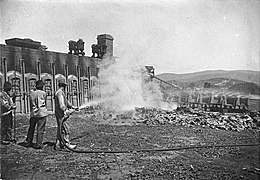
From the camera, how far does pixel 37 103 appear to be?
17.1 ft

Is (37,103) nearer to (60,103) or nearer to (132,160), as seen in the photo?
(60,103)

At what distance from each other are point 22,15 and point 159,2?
12.7 feet

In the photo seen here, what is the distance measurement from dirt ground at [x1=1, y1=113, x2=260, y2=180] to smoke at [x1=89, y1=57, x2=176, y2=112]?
8109 millimetres

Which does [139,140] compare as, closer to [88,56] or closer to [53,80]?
[53,80]

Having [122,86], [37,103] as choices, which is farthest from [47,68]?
[37,103]

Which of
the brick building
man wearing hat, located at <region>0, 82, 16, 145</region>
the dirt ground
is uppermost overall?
the brick building

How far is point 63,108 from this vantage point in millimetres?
5242

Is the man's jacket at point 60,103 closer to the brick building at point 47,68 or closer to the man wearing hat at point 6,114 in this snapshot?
the man wearing hat at point 6,114

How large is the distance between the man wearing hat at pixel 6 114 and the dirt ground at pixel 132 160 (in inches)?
16.6

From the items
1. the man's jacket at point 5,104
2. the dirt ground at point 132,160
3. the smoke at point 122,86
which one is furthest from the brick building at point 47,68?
the dirt ground at point 132,160

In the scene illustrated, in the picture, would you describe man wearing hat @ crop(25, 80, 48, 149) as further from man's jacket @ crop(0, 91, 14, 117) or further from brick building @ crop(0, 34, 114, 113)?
brick building @ crop(0, 34, 114, 113)

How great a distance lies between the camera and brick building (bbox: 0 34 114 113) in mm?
10844

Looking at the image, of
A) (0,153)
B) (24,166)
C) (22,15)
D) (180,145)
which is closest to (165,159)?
(180,145)

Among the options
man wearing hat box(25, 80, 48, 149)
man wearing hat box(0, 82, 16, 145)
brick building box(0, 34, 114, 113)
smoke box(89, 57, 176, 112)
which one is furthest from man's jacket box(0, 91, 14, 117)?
smoke box(89, 57, 176, 112)
